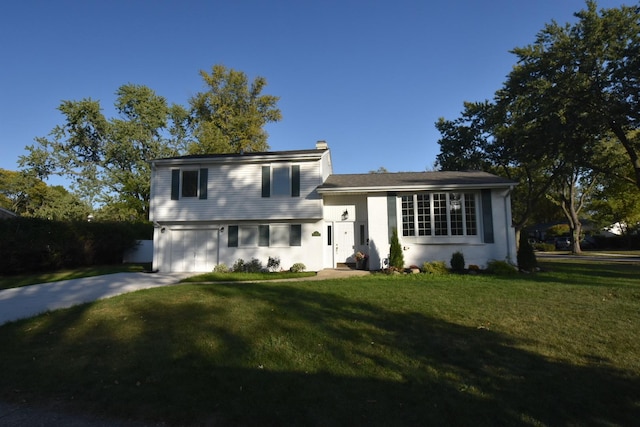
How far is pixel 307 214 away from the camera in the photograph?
15398 millimetres

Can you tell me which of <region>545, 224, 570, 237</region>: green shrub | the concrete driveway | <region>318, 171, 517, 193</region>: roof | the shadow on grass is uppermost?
<region>318, 171, 517, 193</region>: roof

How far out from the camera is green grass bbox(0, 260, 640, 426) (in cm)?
345

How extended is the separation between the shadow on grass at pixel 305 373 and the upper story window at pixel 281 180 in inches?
369

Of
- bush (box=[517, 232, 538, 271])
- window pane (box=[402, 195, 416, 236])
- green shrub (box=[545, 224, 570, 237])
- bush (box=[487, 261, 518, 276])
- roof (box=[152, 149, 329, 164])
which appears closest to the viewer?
bush (box=[487, 261, 518, 276])

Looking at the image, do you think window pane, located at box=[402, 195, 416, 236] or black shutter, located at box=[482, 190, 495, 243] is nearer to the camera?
black shutter, located at box=[482, 190, 495, 243]

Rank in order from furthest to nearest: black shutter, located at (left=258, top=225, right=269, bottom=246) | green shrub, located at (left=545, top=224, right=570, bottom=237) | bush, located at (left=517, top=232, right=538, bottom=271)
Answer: green shrub, located at (left=545, top=224, right=570, bottom=237), black shutter, located at (left=258, top=225, right=269, bottom=246), bush, located at (left=517, top=232, right=538, bottom=271)

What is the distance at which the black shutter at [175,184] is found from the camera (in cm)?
1638

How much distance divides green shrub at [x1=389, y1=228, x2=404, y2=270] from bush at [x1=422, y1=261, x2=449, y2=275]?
3.02ft

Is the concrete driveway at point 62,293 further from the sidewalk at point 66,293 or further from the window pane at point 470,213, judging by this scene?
the window pane at point 470,213

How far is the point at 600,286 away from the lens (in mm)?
9578

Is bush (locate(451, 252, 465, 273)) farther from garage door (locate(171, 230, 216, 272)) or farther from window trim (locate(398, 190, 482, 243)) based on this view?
garage door (locate(171, 230, 216, 272))

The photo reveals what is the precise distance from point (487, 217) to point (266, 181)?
366 inches

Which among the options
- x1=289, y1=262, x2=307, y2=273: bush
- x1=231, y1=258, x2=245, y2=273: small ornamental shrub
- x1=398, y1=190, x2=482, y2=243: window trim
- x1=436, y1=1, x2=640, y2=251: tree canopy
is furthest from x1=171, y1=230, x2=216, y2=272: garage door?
x1=436, y1=1, x2=640, y2=251: tree canopy

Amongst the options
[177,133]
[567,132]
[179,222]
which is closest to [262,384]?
[179,222]
